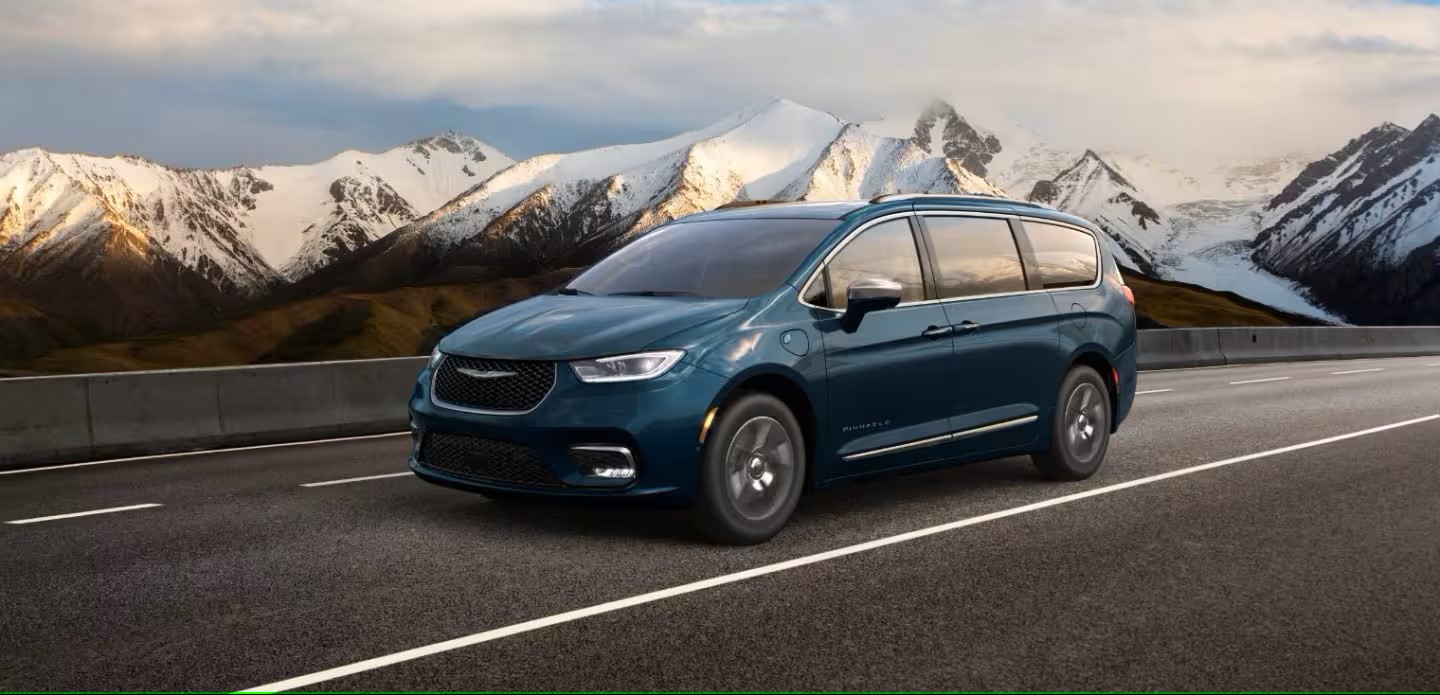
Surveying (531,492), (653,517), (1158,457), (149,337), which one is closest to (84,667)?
(531,492)

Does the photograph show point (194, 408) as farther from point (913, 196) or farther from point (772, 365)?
Answer: point (772, 365)

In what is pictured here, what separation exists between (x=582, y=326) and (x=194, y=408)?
22.8ft

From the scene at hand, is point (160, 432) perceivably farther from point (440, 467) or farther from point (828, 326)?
point (828, 326)

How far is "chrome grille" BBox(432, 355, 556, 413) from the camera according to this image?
22.0 ft

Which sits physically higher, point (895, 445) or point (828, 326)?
point (828, 326)

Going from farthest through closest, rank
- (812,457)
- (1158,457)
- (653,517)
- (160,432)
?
(160,432), (1158,457), (653,517), (812,457)

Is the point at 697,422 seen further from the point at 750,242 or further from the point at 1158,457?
the point at 1158,457

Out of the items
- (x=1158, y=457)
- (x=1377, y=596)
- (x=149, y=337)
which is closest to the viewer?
(x=1377, y=596)

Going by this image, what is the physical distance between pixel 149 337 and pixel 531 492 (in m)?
204

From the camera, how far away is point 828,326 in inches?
284

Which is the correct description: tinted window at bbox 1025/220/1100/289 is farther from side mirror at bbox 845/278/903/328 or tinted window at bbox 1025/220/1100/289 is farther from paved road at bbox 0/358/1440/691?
side mirror at bbox 845/278/903/328

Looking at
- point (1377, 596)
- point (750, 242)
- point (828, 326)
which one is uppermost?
point (750, 242)

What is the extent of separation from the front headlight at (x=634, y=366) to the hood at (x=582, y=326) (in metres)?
0.04

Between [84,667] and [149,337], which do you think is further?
[149,337]
